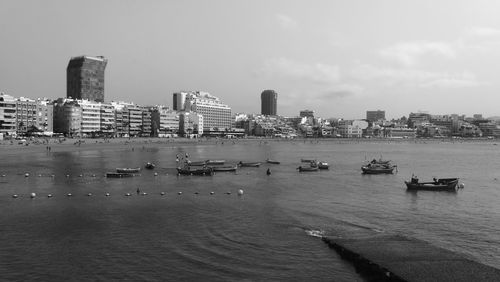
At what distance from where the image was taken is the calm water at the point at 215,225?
25.2 meters

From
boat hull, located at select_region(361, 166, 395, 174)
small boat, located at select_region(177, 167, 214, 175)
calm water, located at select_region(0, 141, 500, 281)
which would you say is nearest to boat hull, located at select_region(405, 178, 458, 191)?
calm water, located at select_region(0, 141, 500, 281)

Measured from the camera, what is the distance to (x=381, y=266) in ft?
78.0

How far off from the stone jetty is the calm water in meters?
1.00

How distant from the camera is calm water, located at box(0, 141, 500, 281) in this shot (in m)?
25.2

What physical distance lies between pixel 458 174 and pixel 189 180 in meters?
44.6

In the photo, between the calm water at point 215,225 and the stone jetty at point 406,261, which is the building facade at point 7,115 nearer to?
the calm water at point 215,225

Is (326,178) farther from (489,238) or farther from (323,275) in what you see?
(323,275)

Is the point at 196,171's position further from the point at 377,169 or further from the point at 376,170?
the point at 377,169

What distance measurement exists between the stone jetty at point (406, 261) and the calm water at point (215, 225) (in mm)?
1000

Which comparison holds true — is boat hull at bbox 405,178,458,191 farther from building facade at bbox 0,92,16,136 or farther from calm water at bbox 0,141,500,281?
building facade at bbox 0,92,16,136

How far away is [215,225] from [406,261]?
14.7 metres

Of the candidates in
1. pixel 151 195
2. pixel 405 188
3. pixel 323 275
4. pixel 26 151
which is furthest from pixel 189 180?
pixel 26 151

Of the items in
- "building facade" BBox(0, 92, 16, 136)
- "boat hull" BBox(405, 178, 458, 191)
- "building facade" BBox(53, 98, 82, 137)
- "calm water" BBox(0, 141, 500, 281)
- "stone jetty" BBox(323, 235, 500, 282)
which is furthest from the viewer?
"building facade" BBox(53, 98, 82, 137)

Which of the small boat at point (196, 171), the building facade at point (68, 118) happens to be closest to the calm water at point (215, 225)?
the small boat at point (196, 171)
